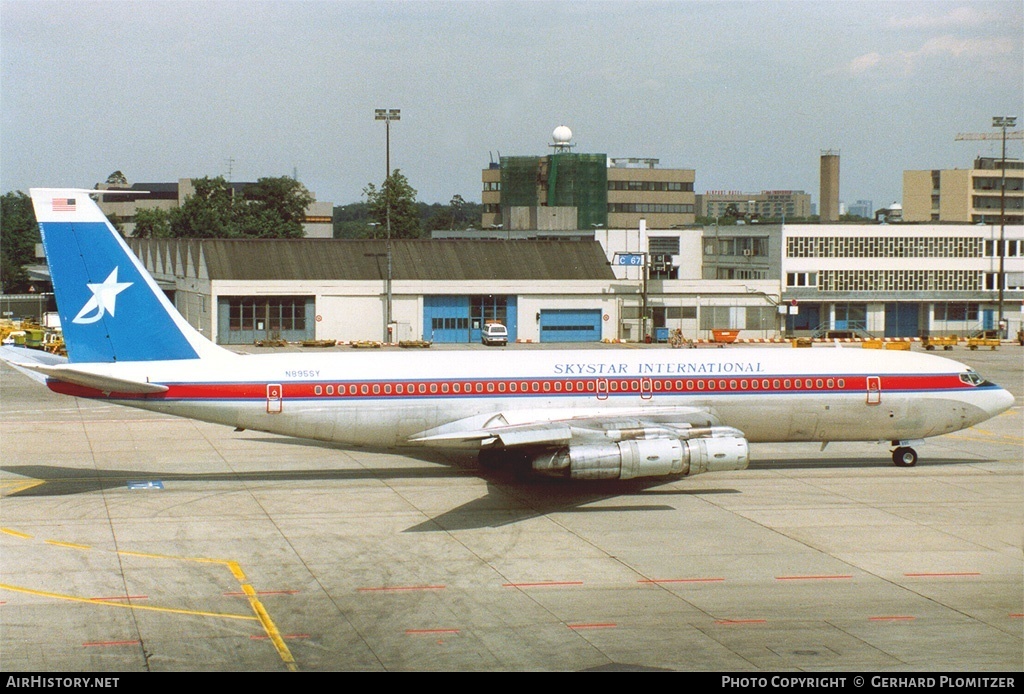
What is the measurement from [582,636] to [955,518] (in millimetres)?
15690

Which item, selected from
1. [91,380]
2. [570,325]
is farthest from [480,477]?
[570,325]

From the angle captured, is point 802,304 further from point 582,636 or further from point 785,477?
point 582,636

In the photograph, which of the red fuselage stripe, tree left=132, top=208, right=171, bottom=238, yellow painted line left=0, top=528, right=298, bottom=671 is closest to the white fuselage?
the red fuselage stripe

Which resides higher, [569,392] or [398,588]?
[569,392]

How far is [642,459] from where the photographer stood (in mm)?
32625

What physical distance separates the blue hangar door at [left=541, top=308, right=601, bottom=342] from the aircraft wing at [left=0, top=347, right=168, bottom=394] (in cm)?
6995

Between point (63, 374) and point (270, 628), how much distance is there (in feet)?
45.5

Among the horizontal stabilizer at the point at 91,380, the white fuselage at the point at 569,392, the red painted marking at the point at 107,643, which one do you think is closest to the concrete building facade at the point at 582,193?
the white fuselage at the point at 569,392

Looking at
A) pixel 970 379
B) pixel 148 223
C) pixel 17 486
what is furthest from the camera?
pixel 148 223

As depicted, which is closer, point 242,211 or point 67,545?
point 67,545

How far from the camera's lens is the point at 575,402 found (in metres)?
37.5

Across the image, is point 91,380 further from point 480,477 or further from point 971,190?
point 971,190

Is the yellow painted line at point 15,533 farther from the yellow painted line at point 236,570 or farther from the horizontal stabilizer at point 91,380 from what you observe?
the yellow painted line at point 236,570

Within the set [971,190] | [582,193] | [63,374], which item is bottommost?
[63,374]
